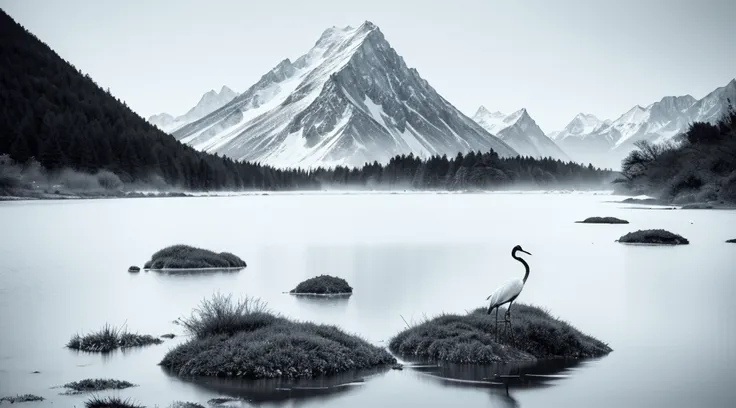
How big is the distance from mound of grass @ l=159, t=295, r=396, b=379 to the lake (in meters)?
0.68

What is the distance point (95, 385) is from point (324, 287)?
19077 mm

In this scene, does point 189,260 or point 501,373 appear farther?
point 189,260

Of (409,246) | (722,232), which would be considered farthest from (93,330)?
(722,232)

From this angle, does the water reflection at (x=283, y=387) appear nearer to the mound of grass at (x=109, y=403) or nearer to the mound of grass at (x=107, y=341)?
the mound of grass at (x=109, y=403)

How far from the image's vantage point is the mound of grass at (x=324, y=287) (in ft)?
124

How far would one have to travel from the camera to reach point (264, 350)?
20.8 meters

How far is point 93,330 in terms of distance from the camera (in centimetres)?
2847

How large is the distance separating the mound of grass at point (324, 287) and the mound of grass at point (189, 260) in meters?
11.4

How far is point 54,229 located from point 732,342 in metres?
82.0

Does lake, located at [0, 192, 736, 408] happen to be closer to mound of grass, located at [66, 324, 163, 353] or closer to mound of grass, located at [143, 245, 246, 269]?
mound of grass, located at [66, 324, 163, 353]

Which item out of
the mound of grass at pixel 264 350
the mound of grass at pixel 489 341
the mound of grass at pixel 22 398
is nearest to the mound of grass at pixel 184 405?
the mound of grass at pixel 264 350

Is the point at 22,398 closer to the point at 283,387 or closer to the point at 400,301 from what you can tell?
the point at 283,387

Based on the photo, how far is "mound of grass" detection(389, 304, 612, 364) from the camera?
22.6 m

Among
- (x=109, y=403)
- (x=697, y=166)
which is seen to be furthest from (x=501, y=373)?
(x=697, y=166)
